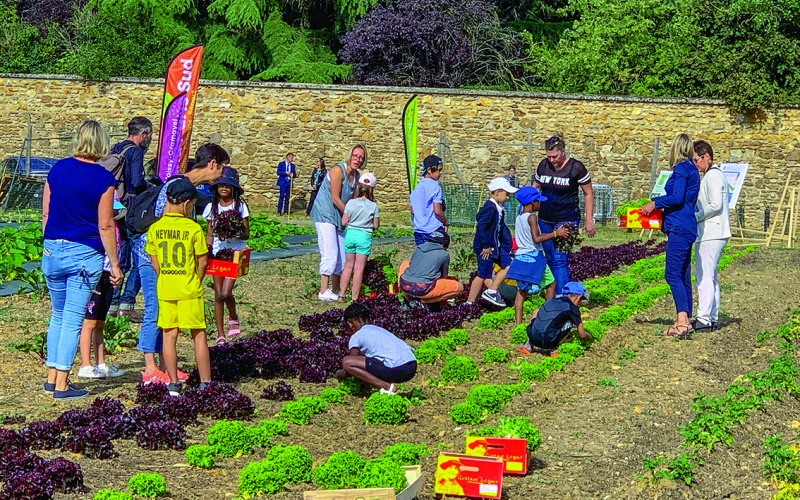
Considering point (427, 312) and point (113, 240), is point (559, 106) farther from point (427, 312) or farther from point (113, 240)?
point (113, 240)

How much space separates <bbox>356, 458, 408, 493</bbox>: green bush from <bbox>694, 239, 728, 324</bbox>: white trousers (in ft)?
19.8

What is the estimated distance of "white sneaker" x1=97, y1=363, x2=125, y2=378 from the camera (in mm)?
9875

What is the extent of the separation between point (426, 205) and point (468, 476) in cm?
715

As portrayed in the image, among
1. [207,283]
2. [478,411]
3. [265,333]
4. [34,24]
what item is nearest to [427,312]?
Answer: [265,333]

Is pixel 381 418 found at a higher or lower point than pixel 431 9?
lower

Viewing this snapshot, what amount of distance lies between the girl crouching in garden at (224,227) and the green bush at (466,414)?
129 inches

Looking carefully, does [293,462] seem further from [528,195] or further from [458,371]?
[528,195]

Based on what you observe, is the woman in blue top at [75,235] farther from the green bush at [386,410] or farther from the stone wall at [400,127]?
the stone wall at [400,127]

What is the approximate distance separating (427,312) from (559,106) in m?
18.8

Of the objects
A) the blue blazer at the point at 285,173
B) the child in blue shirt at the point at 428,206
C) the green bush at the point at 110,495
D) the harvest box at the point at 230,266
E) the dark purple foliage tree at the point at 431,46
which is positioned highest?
the dark purple foliage tree at the point at 431,46

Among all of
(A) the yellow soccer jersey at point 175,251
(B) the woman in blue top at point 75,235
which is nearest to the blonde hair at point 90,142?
(B) the woman in blue top at point 75,235

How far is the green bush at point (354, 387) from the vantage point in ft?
31.0

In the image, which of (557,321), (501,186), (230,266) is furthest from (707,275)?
(230,266)

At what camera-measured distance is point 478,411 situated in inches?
341
